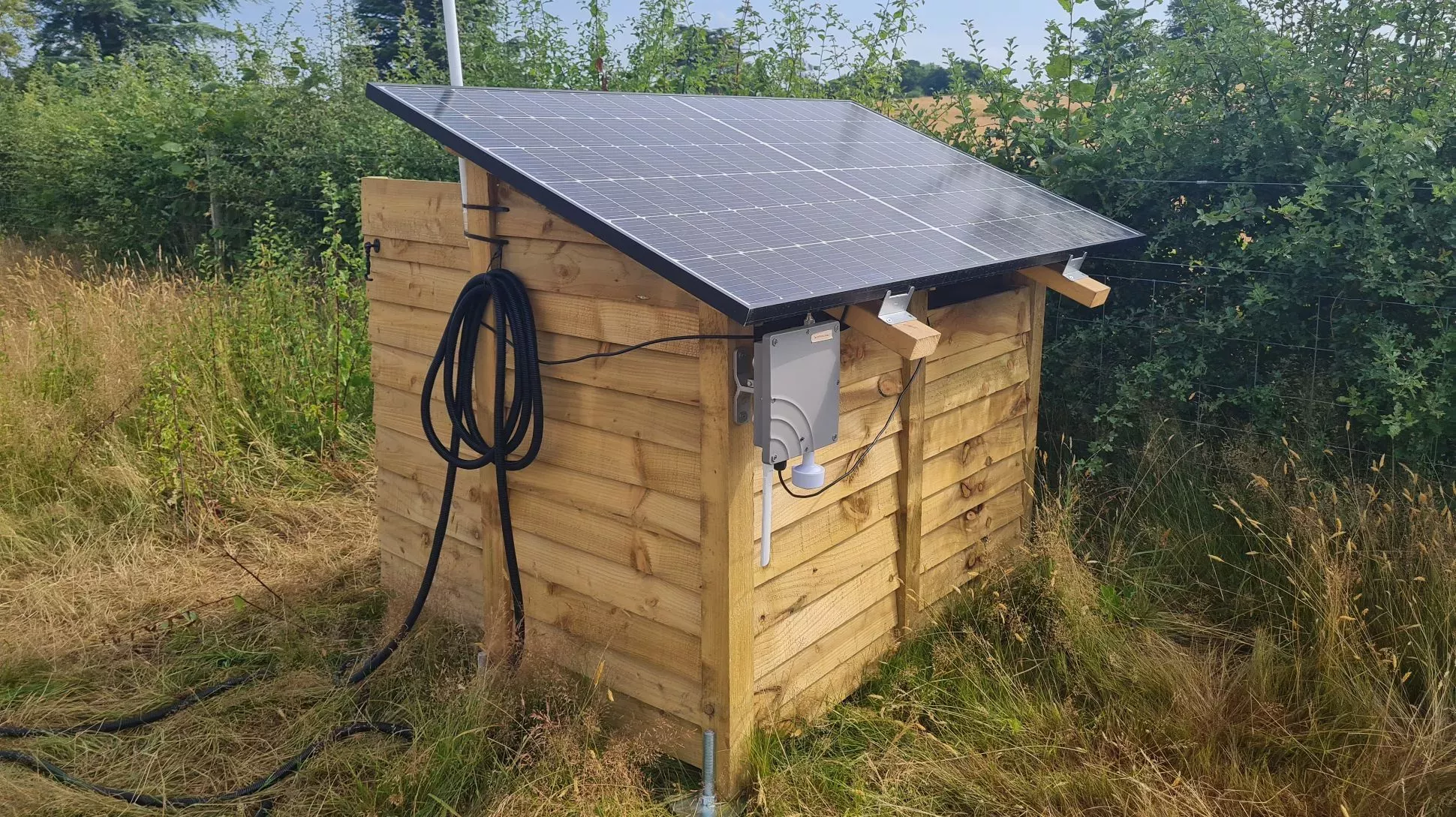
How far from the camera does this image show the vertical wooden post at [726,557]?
109 inches

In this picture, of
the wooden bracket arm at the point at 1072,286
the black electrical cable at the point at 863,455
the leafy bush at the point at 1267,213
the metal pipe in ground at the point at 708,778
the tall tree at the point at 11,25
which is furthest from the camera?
the tall tree at the point at 11,25

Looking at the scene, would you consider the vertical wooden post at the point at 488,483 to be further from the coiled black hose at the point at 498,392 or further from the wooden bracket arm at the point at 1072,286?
the wooden bracket arm at the point at 1072,286

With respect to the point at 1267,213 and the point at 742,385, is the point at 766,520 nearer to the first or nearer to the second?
the point at 742,385

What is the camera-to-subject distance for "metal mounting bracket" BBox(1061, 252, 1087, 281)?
3861 mm

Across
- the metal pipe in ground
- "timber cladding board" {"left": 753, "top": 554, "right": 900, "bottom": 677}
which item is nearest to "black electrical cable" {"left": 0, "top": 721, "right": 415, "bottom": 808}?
the metal pipe in ground

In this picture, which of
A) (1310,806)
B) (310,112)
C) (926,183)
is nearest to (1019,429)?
(926,183)

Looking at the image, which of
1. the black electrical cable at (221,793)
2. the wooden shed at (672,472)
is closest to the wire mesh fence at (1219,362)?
the wooden shed at (672,472)

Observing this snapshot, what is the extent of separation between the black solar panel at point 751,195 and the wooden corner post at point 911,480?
392 mm

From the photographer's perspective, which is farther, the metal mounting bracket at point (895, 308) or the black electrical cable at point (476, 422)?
A: the black electrical cable at point (476, 422)

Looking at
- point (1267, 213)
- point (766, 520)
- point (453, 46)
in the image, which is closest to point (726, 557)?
point (766, 520)

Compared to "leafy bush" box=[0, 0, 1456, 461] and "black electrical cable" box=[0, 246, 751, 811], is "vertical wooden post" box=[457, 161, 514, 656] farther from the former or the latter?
"leafy bush" box=[0, 0, 1456, 461]

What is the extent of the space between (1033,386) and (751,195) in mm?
1848

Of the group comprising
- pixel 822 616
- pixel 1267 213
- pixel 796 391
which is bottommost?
pixel 822 616

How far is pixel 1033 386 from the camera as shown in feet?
14.7
